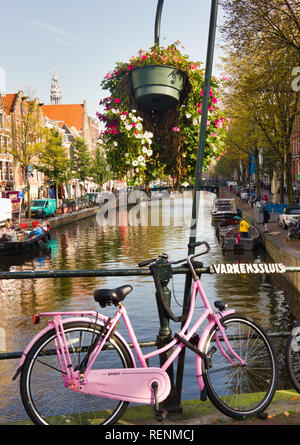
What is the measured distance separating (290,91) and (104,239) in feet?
55.1

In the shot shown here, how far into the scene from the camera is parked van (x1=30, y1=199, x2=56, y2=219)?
49.9 m

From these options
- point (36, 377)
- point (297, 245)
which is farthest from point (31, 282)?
point (36, 377)

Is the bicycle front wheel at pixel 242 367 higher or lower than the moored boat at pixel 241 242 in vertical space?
higher

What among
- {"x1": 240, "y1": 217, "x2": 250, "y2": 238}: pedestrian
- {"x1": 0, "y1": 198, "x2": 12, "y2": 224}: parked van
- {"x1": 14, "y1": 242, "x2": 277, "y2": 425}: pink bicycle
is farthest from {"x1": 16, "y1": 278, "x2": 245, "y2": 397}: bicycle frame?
{"x1": 0, "y1": 198, "x2": 12, "y2": 224}: parked van

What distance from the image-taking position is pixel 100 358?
375 centimetres

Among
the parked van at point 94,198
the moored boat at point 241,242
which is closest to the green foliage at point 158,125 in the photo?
the moored boat at point 241,242

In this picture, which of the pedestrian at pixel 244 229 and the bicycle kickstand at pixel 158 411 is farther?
the pedestrian at pixel 244 229

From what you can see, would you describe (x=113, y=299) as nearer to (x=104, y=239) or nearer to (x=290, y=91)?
(x=290, y=91)

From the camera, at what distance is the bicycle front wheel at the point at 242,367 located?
3821 mm

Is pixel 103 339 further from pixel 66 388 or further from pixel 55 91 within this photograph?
pixel 55 91

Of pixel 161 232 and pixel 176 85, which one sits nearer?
pixel 176 85

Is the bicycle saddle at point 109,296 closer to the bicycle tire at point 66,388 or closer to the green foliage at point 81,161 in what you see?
the bicycle tire at point 66,388

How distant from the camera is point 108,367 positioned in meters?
3.76

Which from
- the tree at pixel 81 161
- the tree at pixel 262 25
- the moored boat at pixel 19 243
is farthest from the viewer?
the tree at pixel 81 161
